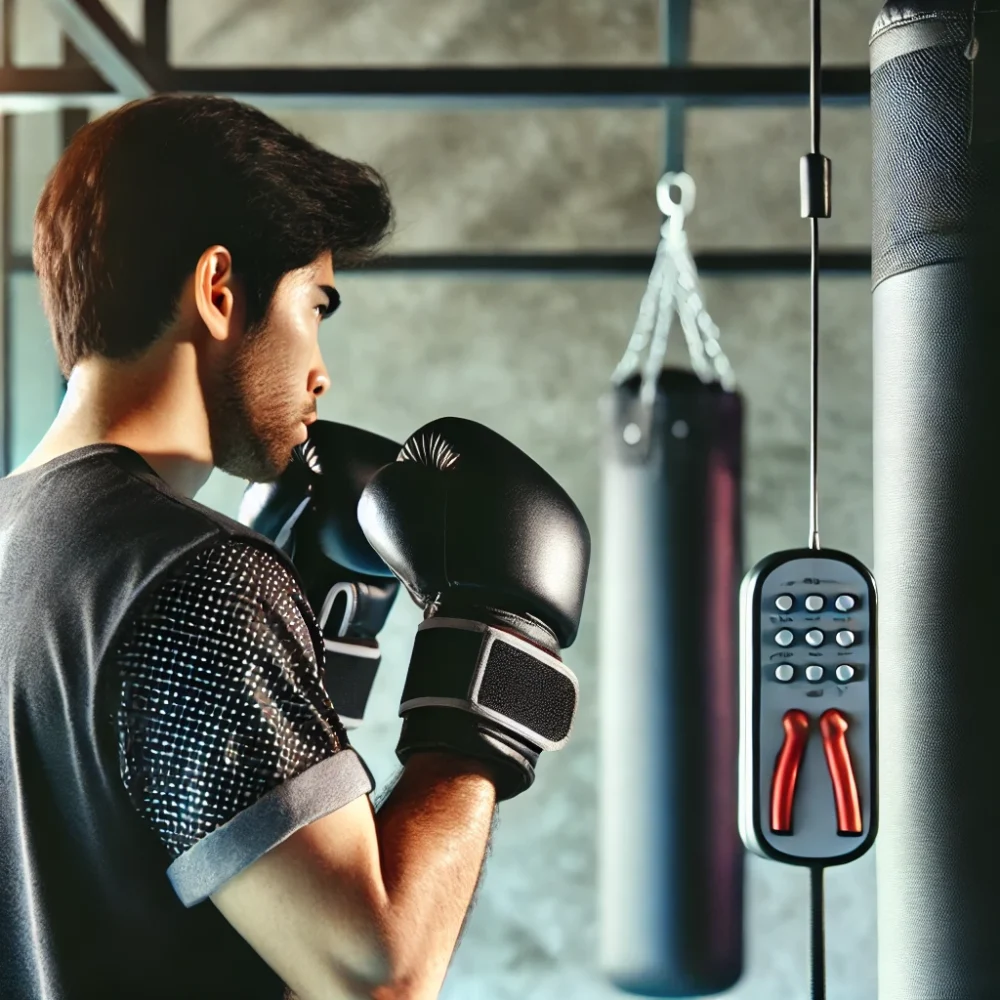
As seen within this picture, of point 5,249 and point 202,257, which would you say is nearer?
point 202,257

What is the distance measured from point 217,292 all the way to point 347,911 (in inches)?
19.8

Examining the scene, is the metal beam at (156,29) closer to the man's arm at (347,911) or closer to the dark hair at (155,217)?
the dark hair at (155,217)

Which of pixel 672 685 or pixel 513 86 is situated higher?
pixel 513 86

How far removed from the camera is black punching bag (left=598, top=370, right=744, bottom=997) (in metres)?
2.94

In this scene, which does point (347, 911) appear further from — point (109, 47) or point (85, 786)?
point (109, 47)

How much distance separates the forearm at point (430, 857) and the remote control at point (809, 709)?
21 cm

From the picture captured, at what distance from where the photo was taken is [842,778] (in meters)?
0.91

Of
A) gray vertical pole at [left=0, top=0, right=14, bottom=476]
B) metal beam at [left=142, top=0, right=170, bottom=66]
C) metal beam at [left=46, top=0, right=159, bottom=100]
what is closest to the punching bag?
metal beam at [left=46, top=0, right=159, bottom=100]

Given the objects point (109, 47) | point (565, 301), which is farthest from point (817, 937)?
point (565, 301)

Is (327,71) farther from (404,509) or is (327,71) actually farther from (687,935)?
(687,935)

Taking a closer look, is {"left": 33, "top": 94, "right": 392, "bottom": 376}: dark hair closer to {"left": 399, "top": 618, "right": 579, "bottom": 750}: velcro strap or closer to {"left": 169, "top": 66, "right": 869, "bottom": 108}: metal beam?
{"left": 399, "top": 618, "right": 579, "bottom": 750}: velcro strap

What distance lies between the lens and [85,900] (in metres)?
0.83

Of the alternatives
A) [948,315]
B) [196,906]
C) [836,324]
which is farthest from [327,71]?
[836,324]

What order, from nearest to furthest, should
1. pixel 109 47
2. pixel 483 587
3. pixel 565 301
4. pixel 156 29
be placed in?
pixel 483 587 → pixel 109 47 → pixel 156 29 → pixel 565 301
